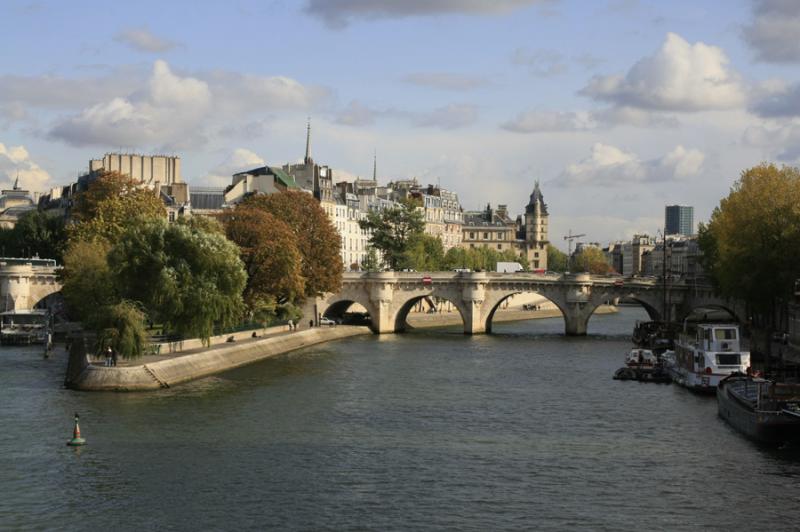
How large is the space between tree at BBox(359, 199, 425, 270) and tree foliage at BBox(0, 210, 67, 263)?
3485 centimetres

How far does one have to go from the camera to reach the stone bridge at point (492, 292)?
114 metres

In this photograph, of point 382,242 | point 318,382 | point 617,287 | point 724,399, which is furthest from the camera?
point 382,242

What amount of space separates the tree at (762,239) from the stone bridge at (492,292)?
13.9 metres

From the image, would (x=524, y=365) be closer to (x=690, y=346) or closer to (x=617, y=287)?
(x=690, y=346)

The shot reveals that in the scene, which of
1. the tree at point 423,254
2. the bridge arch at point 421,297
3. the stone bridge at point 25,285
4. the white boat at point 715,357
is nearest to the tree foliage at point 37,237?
the stone bridge at point 25,285

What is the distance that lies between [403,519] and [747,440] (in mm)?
20212

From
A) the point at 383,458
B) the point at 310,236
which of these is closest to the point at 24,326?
the point at 310,236

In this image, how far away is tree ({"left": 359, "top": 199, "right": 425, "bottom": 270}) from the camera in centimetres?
14162

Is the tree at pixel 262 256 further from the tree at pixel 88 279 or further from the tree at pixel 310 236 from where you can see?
the tree at pixel 88 279

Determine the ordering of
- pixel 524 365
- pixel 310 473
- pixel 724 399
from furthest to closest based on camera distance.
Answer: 1. pixel 524 365
2. pixel 724 399
3. pixel 310 473

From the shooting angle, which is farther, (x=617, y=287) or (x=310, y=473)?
(x=617, y=287)

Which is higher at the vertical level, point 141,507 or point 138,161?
point 138,161

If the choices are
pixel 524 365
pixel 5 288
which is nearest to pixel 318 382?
pixel 524 365

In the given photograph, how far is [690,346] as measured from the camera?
70.9 meters
